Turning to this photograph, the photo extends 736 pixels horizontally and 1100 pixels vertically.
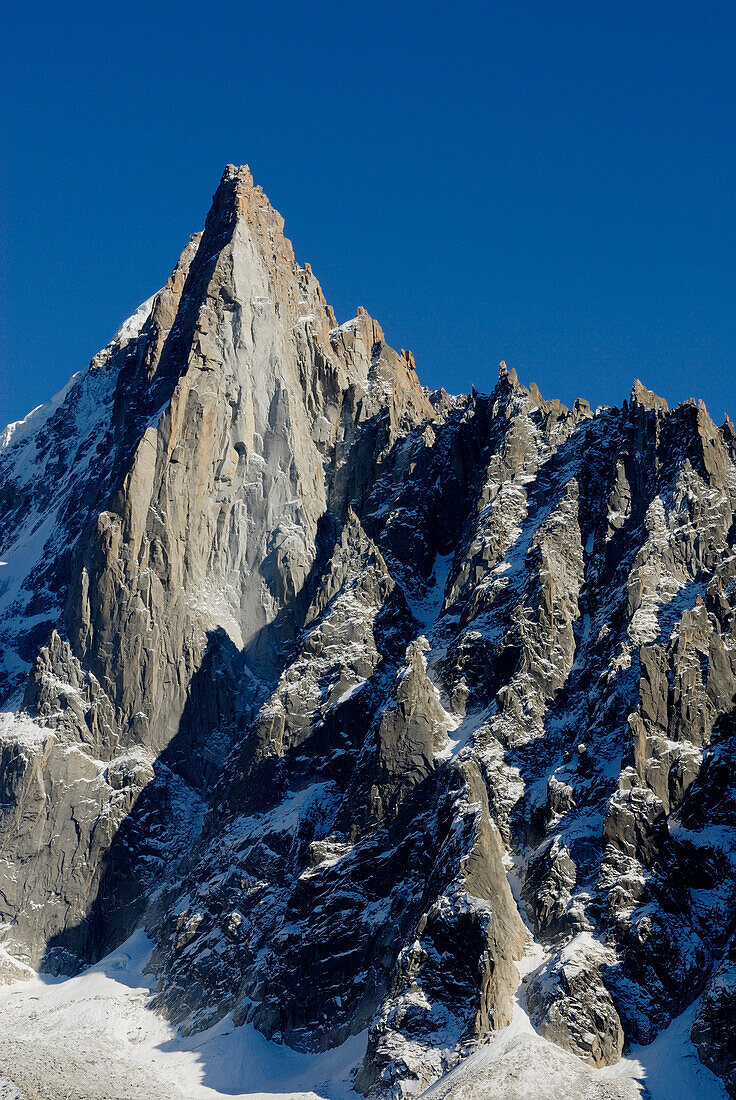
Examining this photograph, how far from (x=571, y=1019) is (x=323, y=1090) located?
25.1 m

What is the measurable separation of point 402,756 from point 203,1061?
36.8 meters

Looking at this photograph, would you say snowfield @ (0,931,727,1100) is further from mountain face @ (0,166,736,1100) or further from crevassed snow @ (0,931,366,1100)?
mountain face @ (0,166,736,1100)

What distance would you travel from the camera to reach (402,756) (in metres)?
154

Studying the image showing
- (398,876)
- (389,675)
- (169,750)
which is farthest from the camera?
(169,750)

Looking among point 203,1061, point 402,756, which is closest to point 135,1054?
point 203,1061

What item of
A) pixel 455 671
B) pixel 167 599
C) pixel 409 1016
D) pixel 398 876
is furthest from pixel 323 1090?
pixel 167 599

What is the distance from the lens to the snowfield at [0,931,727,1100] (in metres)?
118

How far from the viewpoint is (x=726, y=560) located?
156 metres

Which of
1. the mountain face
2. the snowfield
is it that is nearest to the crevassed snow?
the snowfield

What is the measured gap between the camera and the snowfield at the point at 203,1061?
11844cm

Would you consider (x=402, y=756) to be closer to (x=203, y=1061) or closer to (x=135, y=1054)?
(x=203, y=1061)

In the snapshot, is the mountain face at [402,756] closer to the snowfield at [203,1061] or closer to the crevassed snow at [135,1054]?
the snowfield at [203,1061]

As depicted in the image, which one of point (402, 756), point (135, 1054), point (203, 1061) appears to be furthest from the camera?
point (402, 756)

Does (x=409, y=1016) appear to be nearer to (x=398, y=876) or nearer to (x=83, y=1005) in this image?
(x=398, y=876)
